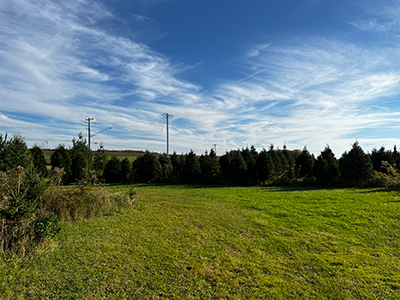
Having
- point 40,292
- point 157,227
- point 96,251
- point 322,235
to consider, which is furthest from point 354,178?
point 40,292

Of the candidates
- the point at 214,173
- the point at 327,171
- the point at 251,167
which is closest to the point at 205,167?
the point at 214,173

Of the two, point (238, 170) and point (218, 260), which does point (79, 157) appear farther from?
point (218, 260)

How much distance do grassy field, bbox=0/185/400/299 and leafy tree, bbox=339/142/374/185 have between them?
7.35 m

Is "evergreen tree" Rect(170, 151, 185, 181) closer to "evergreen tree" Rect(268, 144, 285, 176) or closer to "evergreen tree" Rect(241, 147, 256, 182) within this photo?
"evergreen tree" Rect(241, 147, 256, 182)

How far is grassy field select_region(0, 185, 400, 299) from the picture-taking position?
10.8 ft

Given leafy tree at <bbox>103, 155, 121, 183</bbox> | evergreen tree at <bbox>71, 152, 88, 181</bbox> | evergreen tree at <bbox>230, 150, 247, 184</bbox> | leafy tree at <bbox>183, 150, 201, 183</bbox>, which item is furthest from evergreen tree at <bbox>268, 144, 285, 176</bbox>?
evergreen tree at <bbox>71, 152, 88, 181</bbox>

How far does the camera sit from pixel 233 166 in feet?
59.5

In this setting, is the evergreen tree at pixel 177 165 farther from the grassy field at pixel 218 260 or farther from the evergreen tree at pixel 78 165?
the grassy field at pixel 218 260

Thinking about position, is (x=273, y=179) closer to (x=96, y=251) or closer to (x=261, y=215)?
(x=261, y=215)

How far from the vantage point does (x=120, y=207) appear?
8.72 metres

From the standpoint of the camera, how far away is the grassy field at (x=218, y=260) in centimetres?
329

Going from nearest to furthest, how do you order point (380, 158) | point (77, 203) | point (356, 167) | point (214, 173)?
point (77, 203), point (356, 167), point (380, 158), point (214, 173)

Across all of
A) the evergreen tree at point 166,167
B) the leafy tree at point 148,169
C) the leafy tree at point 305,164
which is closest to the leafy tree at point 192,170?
the evergreen tree at point 166,167

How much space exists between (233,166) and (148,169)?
24.7 feet
